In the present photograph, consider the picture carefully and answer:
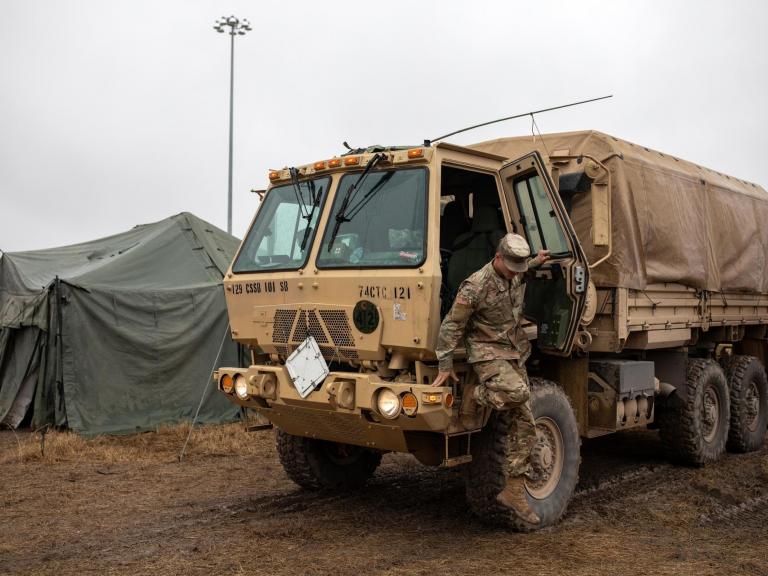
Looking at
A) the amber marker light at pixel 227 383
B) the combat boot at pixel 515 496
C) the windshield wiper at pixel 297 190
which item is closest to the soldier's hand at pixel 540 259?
the combat boot at pixel 515 496

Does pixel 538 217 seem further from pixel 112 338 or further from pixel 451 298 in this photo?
pixel 112 338

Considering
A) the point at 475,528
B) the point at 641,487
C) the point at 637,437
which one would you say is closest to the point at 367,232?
the point at 475,528

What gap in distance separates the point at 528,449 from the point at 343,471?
2130 millimetres

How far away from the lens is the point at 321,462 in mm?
6992

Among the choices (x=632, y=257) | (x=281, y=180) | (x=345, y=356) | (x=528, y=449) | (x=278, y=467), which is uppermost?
(x=281, y=180)

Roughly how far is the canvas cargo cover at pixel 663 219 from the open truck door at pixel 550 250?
2.27 ft

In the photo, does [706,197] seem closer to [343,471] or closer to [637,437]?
[637,437]

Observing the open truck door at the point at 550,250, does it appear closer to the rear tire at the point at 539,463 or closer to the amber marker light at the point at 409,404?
the rear tire at the point at 539,463

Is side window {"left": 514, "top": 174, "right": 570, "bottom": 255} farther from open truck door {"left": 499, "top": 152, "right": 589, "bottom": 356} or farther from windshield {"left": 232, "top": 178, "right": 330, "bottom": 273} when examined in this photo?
windshield {"left": 232, "top": 178, "right": 330, "bottom": 273}

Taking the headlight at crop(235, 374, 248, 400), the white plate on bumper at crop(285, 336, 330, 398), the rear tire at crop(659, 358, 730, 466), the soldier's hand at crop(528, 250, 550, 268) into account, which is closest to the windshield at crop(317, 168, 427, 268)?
the white plate on bumper at crop(285, 336, 330, 398)

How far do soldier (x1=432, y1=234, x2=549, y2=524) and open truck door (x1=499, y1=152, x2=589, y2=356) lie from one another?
1.34ft

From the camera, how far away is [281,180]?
655 cm

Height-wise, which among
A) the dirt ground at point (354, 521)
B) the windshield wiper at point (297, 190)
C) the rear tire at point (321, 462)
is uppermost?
the windshield wiper at point (297, 190)

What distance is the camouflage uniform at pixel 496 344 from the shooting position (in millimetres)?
5242
